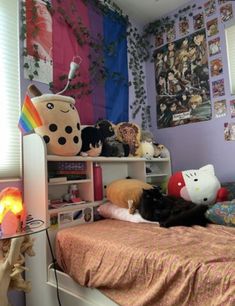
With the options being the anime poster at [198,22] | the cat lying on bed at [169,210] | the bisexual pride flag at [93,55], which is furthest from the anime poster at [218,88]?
the cat lying on bed at [169,210]

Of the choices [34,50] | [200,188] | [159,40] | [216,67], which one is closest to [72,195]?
[200,188]

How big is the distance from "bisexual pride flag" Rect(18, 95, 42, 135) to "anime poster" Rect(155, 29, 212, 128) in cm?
139

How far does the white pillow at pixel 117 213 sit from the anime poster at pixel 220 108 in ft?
3.73

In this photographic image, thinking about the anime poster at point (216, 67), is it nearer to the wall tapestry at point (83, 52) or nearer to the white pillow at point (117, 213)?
the wall tapestry at point (83, 52)

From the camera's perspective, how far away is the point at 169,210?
1.59 m

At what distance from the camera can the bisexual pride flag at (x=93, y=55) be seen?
6.57ft

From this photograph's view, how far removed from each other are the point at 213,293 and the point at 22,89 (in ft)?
5.15

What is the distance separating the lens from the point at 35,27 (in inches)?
73.0

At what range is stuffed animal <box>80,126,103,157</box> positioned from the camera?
5.90ft

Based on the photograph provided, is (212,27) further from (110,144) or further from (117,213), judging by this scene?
(117,213)

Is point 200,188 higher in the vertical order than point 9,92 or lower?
lower

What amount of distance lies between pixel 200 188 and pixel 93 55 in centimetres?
139

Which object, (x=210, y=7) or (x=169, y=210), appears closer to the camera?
(x=169, y=210)

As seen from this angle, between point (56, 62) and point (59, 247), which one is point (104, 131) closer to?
point (56, 62)
